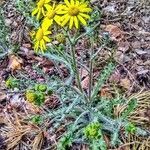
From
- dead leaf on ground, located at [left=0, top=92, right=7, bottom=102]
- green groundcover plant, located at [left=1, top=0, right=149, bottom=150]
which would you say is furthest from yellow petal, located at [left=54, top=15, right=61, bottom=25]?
dead leaf on ground, located at [left=0, top=92, right=7, bottom=102]

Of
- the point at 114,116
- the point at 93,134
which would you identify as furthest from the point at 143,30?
the point at 93,134

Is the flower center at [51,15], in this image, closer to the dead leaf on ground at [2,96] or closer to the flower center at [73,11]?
the flower center at [73,11]

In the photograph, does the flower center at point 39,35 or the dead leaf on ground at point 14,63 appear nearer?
the flower center at point 39,35

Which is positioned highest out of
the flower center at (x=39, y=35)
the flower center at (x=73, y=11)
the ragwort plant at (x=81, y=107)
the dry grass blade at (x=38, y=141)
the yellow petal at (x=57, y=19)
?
the flower center at (x=73, y=11)

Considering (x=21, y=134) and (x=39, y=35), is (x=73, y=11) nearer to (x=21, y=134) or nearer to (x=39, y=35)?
(x=39, y=35)

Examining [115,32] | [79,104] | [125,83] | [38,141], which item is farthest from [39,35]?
[115,32]

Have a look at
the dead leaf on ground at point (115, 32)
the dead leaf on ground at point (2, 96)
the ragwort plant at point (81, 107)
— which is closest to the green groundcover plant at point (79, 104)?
the ragwort plant at point (81, 107)
